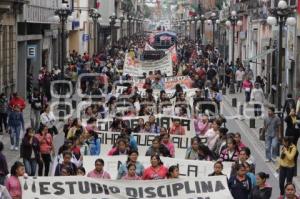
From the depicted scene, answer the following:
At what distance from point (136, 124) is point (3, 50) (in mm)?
14077

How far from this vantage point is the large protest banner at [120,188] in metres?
12.1

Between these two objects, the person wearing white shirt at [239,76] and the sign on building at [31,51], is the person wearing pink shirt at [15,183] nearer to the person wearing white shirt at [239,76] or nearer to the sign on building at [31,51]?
the sign on building at [31,51]

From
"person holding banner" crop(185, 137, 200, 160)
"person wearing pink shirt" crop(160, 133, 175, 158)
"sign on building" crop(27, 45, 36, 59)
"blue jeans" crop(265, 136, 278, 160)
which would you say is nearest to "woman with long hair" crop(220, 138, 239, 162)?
"person holding banner" crop(185, 137, 200, 160)

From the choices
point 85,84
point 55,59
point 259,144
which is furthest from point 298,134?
point 55,59

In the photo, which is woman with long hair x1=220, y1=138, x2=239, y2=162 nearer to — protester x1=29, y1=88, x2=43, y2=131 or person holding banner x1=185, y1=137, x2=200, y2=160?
person holding banner x1=185, y1=137, x2=200, y2=160

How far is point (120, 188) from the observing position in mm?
12148

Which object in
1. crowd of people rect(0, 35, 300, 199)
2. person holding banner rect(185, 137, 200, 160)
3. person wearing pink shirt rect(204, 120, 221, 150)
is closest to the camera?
crowd of people rect(0, 35, 300, 199)

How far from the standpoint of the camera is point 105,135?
726 inches

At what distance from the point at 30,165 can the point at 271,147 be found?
262 inches

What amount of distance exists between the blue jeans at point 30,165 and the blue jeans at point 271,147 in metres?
6.33

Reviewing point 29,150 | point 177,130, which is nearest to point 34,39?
point 177,130

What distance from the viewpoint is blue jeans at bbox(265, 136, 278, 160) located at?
20814 millimetres

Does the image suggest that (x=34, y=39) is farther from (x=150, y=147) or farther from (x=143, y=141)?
(x=150, y=147)

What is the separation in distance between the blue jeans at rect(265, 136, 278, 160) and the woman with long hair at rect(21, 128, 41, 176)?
6.29 metres
